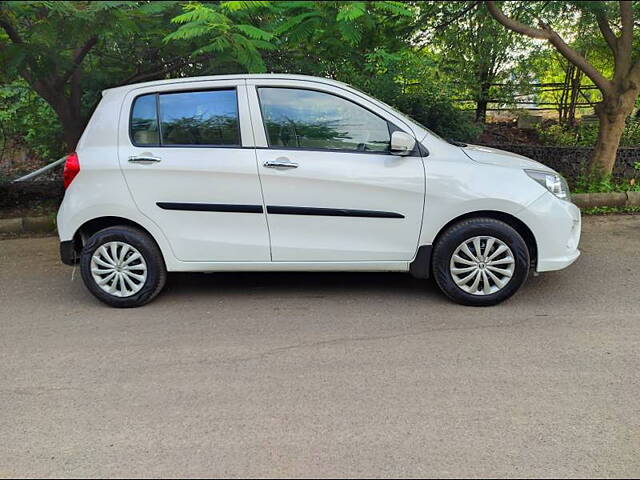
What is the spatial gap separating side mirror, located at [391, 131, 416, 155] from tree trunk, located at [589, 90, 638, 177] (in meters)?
4.79

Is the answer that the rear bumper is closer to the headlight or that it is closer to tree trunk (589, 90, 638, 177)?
the headlight

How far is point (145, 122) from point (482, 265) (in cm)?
296

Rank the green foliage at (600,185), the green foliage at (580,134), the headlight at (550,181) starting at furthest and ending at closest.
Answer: the green foliage at (580,134) → the green foliage at (600,185) → the headlight at (550,181)

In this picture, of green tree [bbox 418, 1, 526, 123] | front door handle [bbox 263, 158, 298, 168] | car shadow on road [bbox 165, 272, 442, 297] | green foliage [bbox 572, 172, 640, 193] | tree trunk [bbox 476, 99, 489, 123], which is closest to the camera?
front door handle [bbox 263, 158, 298, 168]

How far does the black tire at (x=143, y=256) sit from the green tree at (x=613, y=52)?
178 inches

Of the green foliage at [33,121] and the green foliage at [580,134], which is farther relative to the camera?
the green foliage at [580,134]

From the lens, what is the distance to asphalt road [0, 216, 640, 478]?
263 cm

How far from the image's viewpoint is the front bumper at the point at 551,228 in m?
4.26

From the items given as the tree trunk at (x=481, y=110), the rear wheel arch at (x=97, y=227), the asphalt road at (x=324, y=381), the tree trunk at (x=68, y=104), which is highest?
the tree trunk at (x=481, y=110)

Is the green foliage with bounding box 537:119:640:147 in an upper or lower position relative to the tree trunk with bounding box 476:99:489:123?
lower

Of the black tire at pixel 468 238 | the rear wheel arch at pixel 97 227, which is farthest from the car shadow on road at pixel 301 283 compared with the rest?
the rear wheel arch at pixel 97 227

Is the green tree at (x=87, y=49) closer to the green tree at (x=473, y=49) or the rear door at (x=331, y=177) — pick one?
the rear door at (x=331, y=177)

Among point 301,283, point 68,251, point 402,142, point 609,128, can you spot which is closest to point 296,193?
point 402,142

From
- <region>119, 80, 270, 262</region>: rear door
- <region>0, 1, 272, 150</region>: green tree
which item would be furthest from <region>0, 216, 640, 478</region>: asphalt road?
<region>0, 1, 272, 150</region>: green tree
